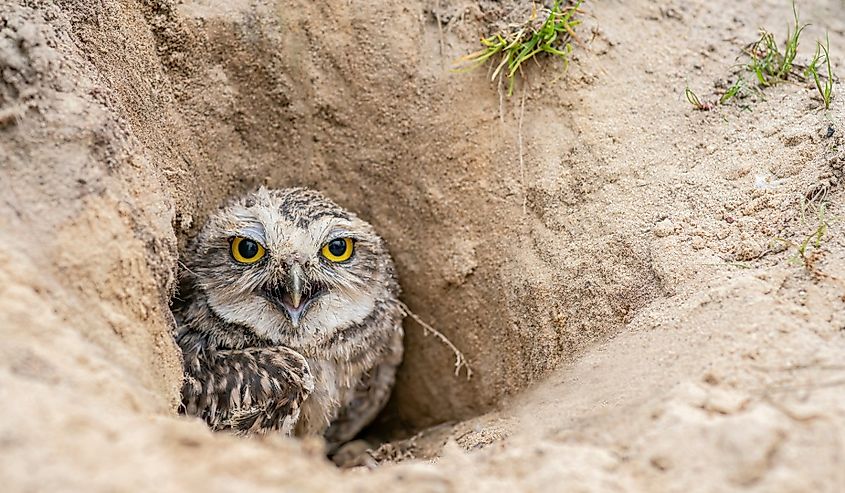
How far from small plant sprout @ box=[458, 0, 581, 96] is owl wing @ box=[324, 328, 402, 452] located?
68.3 inches

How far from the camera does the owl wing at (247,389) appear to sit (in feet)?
11.6

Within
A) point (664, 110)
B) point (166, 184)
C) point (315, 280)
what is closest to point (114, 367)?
point (166, 184)

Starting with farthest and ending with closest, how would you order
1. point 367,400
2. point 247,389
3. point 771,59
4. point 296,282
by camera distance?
1. point 367,400
2. point 771,59
3. point 296,282
4. point 247,389

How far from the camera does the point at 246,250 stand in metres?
3.96

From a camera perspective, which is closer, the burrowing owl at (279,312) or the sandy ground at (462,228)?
the sandy ground at (462,228)

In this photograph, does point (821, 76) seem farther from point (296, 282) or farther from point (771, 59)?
point (296, 282)

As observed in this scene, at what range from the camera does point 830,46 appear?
4.18 m

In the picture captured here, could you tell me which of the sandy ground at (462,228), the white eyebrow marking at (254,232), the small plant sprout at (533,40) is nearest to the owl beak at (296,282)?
the white eyebrow marking at (254,232)

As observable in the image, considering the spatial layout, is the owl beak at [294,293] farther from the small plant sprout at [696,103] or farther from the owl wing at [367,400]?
the small plant sprout at [696,103]

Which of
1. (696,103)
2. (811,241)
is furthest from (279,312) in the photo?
(811,241)

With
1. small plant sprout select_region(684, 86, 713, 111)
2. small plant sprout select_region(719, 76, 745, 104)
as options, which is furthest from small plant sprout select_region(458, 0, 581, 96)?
small plant sprout select_region(719, 76, 745, 104)

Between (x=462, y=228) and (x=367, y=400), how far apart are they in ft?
4.10

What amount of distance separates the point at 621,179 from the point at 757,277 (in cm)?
102

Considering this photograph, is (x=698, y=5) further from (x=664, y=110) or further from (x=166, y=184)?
(x=166, y=184)
